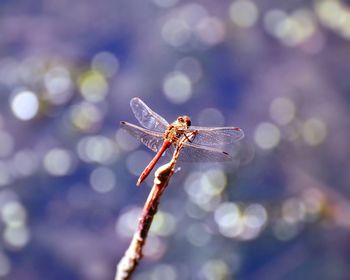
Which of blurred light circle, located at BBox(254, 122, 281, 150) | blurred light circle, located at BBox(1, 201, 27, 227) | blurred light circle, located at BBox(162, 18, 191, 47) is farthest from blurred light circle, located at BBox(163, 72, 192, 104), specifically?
blurred light circle, located at BBox(1, 201, 27, 227)

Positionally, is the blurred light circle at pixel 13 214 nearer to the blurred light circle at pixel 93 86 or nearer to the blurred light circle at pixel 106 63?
the blurred light circle at pixel 93 86

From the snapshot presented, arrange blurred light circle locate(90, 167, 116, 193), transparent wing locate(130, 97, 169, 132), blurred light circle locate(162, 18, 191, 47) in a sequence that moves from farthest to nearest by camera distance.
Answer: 1. blurred light circle locate(162, 18, 191, 47)
2. blurred light circle locate(90, 167, 116, 193)
3. transparent wing locate(130, 97, 169, 132)

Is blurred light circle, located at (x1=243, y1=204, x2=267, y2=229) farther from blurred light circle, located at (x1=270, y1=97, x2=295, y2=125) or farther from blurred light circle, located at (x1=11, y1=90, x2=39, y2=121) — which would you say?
blurred light circle, located at (x1=11, y1=90, x2=39, y2=121)

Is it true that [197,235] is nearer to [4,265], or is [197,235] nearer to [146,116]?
[4,265]

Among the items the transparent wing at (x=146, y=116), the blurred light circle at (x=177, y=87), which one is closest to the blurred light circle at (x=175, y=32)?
the blurred light circle at (x=177, y=87)

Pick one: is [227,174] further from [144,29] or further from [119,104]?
[144,29]

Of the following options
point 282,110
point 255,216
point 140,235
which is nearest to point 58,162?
point 255,216

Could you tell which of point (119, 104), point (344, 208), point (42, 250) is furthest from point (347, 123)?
point (42, 250)
